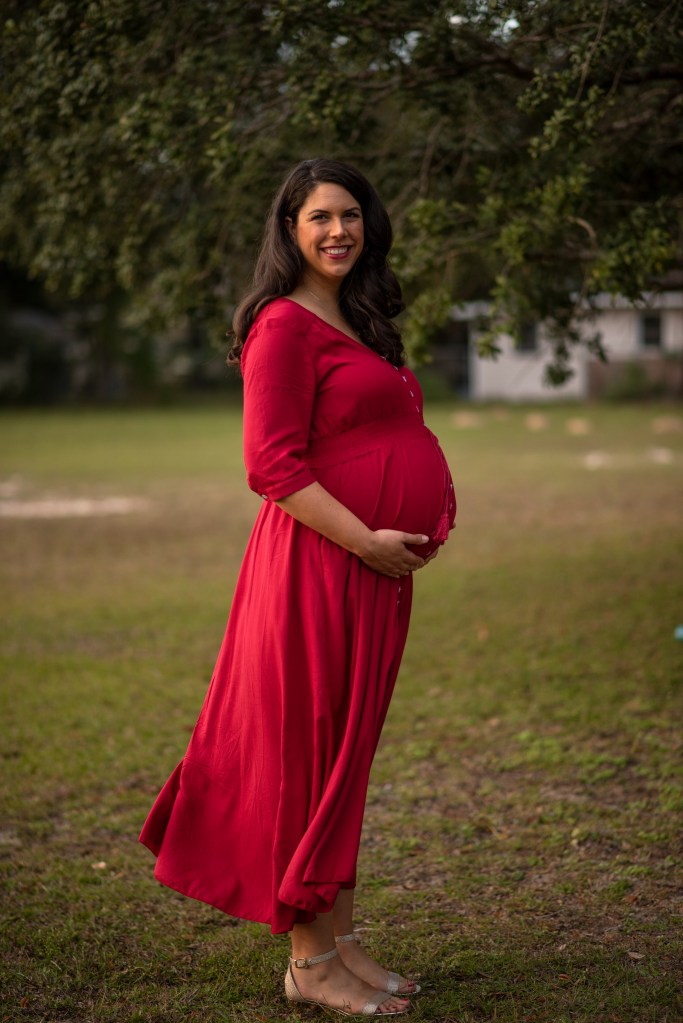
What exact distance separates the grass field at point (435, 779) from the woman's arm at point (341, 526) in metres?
1.32

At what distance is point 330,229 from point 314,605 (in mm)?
992

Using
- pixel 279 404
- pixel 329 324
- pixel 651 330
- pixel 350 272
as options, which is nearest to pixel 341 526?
pixel 279 404

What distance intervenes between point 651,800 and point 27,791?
2803 mm

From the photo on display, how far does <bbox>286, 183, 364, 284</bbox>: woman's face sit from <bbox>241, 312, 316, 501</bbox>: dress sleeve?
0.23 metres

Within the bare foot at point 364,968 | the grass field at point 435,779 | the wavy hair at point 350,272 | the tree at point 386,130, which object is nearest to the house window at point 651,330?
the grass field at point 435,779

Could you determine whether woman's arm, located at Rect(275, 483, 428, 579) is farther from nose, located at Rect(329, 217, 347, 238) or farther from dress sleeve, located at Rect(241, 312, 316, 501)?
nose, located at Rect(329, 217, 347, 238)

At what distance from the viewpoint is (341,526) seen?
2855mm

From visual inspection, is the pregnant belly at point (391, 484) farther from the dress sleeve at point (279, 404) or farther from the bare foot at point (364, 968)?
the bare foot at point (364, 968)

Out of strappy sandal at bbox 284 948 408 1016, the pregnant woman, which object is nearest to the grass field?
strappy sandal at bbox 284 948 408 1016

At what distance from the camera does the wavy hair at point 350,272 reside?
2967 mm

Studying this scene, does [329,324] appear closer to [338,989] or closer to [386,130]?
[338,989]

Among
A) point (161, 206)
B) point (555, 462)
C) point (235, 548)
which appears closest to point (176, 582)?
point (235, 548)

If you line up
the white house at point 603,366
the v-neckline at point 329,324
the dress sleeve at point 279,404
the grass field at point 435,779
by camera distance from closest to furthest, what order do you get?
the dress sleeve at point 279,404
the v-neckline at point 329,324
the grass field at point 435,779
the white house at point 603,366

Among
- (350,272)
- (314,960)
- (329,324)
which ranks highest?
(350,272)
